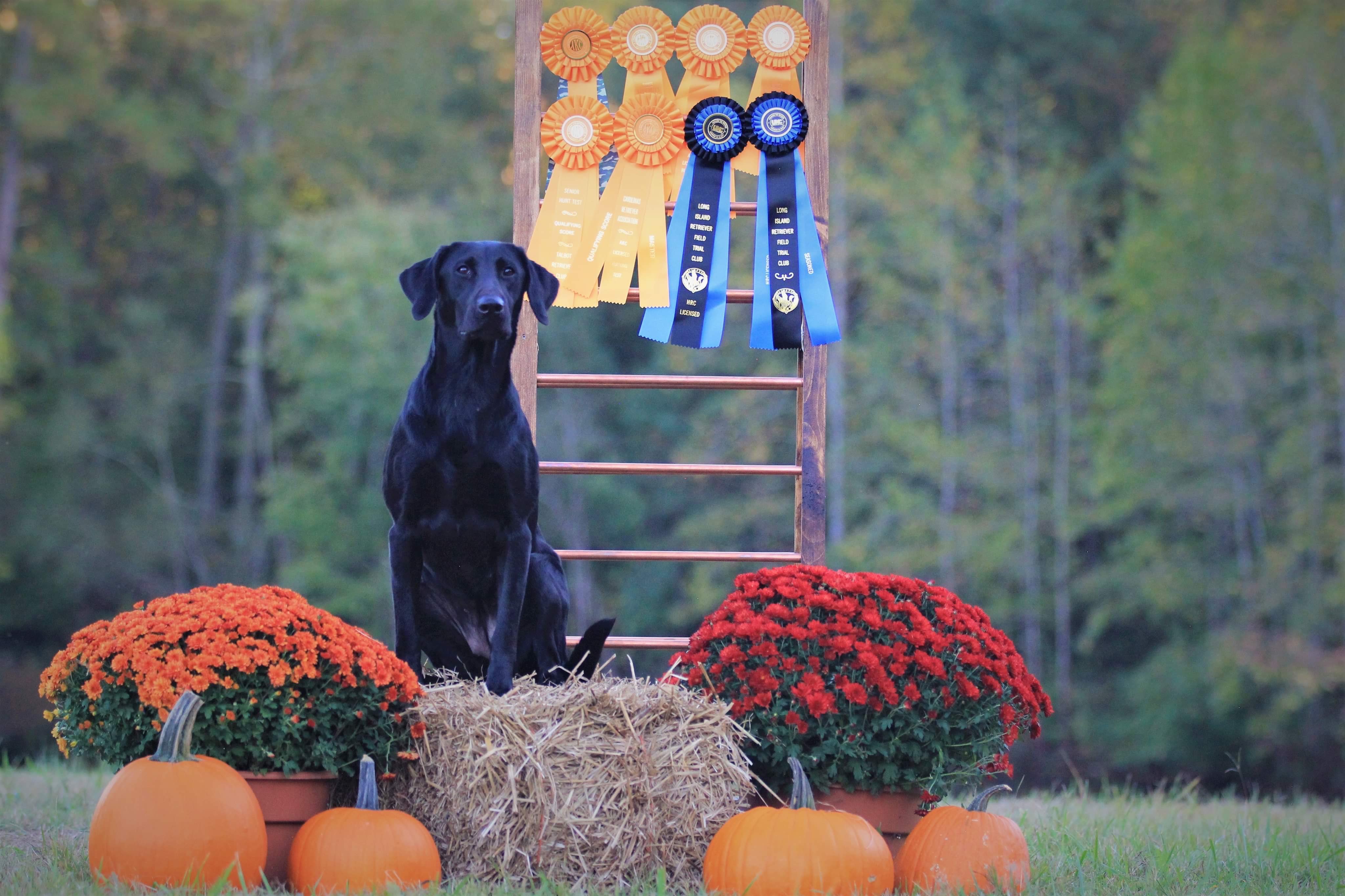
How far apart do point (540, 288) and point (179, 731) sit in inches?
54.2

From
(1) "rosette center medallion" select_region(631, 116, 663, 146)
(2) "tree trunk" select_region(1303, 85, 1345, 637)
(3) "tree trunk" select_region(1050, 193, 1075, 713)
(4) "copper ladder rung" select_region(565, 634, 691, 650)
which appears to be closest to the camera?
(4) "copper ladder rung" select_region(565, 634, 691, 650)

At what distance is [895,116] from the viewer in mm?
13266

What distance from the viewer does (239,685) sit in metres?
2.21

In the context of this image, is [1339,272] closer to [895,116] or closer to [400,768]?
[895,116]

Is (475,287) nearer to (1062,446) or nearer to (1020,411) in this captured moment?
(1020,411)

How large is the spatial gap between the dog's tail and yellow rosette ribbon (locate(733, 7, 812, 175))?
152cm

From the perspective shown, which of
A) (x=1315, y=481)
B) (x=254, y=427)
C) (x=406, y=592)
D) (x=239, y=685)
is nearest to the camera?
(x=239, y=685)

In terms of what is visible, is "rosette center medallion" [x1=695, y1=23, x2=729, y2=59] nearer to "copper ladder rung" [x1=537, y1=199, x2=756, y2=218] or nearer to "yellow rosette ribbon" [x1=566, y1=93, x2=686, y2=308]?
"yellow rosette ribbon" [x1=566, y1=93, x2=686, y2=308]

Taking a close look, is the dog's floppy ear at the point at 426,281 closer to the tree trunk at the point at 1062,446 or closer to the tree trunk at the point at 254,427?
the tree trunk at the point at 1062,446

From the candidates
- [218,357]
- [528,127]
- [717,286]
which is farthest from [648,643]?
[218,357]

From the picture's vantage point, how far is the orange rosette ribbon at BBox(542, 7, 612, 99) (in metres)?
3.75

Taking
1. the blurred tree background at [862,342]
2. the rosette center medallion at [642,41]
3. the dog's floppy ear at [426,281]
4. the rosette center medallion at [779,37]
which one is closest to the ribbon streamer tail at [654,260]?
the rosette center medallion at [642,41]

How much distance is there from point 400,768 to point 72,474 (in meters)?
12.8

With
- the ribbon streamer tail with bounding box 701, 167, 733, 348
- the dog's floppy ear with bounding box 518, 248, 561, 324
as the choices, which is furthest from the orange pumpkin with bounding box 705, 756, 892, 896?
the ribbon streamer tail with bounding box 701, 167, 733, 348
